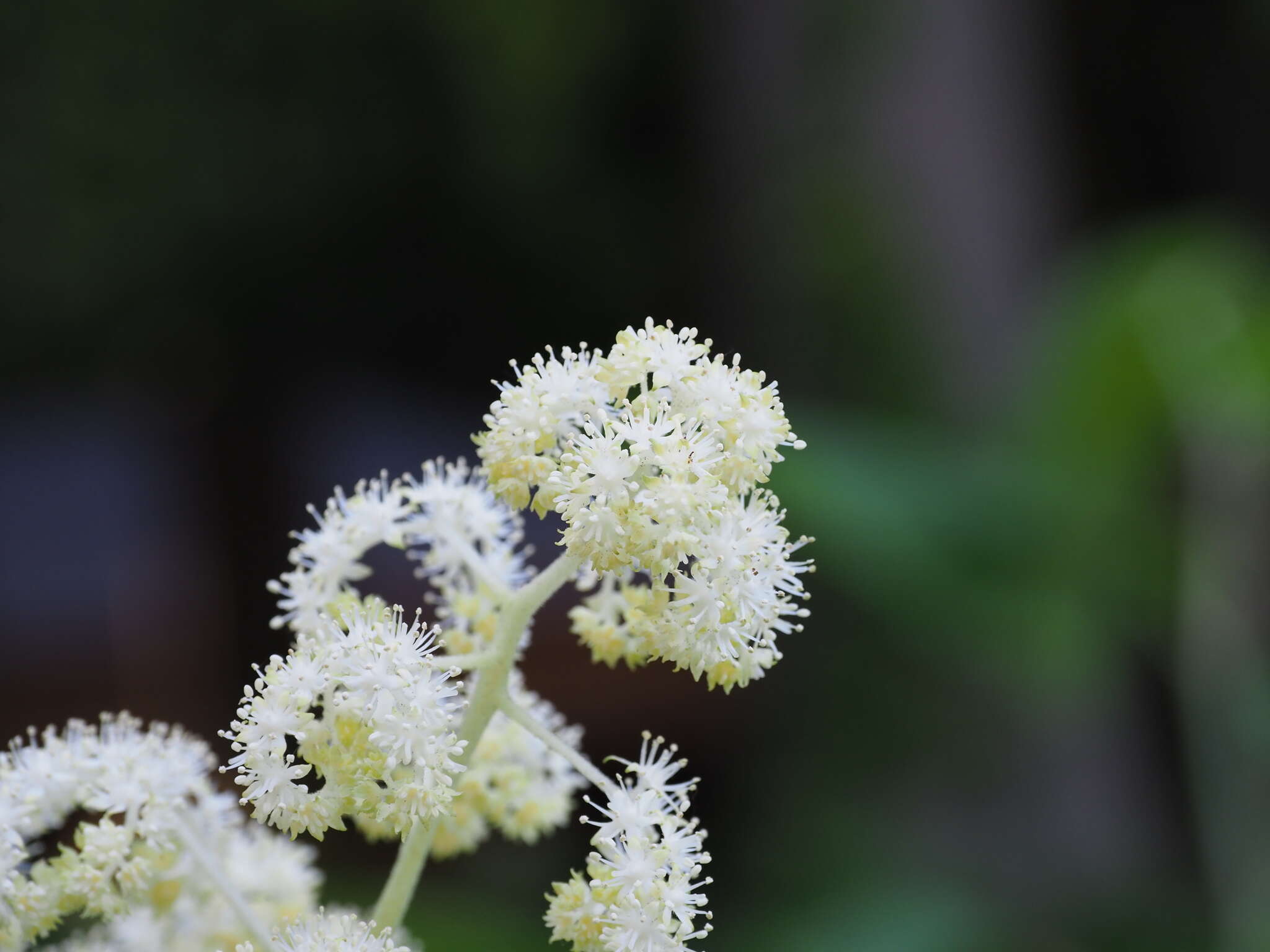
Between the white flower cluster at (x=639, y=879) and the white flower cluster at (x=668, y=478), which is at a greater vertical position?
the white flower cluster at (x=668, y=478)

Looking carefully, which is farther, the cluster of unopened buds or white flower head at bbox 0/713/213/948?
white flower head at bbox 0/713/213/948

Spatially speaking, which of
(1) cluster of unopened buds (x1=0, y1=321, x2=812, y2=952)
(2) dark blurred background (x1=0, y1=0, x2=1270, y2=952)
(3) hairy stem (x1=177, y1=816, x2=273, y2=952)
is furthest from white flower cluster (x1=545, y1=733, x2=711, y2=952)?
(2) dark blurred background (x1=0, y1=0, x2=1270, y2=952)

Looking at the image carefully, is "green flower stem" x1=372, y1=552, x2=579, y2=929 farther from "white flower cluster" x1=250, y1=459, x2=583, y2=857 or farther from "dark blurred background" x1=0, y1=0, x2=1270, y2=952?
"dark blurred background" x1=0, y1=0, x2=1270, y2=952

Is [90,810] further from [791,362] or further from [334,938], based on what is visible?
[791,362]

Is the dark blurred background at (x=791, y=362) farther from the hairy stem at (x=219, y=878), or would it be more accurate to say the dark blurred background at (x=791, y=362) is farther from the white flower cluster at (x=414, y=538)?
the hairy stem at (x=219, y=878)

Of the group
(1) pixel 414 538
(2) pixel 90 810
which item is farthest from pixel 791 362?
(2) pixel 90 810

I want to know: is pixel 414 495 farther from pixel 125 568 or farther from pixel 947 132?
pixel 125 568

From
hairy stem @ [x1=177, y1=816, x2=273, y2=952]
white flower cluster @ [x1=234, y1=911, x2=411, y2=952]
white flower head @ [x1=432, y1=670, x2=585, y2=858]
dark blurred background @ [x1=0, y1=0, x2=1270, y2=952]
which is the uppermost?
dark blurred background @ [x1=0, y1=0, x2=1270, y2=952]

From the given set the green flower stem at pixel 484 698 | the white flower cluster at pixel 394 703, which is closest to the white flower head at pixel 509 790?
the white flower cluster at pixel 394 703
